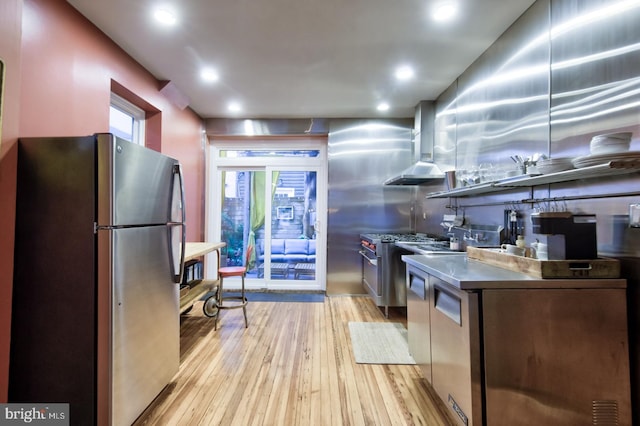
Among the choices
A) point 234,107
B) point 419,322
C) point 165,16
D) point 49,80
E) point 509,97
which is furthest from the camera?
point 234,107

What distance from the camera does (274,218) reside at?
4.64 m

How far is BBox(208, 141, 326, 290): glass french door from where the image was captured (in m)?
4.59

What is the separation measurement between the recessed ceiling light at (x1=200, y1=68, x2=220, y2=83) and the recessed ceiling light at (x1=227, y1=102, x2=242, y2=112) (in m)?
0.70

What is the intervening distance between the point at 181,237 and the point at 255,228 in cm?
264

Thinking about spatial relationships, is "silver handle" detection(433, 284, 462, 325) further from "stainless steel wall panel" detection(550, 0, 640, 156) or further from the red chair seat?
the red chair seat

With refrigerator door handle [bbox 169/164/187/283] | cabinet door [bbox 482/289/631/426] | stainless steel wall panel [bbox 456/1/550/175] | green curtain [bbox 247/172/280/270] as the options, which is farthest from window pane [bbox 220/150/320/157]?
cabinet door [bbox 482/289/631/426]

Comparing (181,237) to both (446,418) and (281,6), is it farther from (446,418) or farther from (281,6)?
(446,418)

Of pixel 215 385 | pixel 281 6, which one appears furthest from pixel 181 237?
pixel 281 6

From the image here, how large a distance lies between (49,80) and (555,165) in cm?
322

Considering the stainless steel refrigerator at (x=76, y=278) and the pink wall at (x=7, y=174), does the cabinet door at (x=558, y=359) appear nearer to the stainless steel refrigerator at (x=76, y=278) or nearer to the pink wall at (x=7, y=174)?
the stainless steel refrigerator at (x=76, y=278)

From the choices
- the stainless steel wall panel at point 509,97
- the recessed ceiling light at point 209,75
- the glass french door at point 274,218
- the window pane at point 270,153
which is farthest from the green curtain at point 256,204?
the stainless steel wall panel at point 509,97

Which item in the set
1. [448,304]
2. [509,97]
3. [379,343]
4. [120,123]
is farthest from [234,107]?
[448,304]

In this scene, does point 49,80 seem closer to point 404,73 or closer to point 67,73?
point 67,73

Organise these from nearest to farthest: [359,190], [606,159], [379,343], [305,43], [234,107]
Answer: [606,159] < [305,43] < [379,343] < [234,107] < [359,190]
